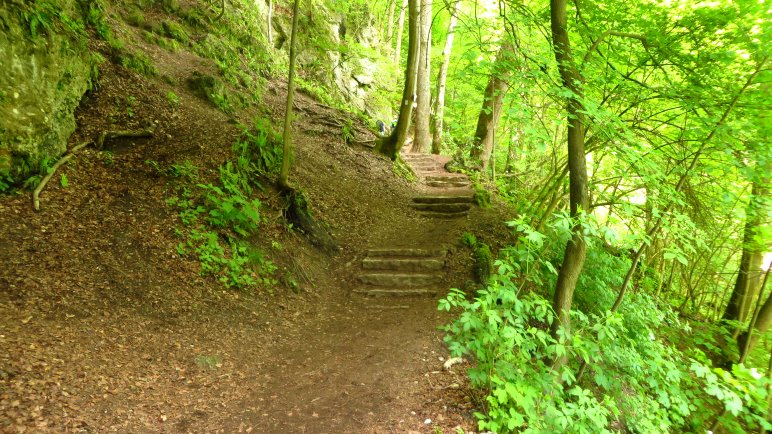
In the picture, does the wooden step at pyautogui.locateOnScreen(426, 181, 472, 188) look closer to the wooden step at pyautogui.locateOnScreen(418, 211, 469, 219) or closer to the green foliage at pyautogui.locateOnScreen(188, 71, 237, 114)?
the wooden step at pyautogui.locateOnScreen(418, 211, 469, 219)

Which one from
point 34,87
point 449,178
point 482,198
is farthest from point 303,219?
point 449,178

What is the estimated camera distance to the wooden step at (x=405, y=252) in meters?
7.55

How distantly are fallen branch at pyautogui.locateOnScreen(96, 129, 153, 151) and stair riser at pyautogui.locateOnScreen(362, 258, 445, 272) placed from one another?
4417 mm

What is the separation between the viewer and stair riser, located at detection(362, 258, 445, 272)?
23.9 ft

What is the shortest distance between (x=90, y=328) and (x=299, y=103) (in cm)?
969

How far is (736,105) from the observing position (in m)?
4.38

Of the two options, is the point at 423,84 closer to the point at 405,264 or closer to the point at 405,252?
the point at 405,252

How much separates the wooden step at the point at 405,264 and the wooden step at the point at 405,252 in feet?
0.51

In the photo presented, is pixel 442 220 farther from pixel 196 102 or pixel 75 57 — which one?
pixel 75 57

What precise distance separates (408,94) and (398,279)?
5.94 m

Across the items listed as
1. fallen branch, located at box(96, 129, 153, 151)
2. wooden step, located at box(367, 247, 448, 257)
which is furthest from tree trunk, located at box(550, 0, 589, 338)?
fallen branch, located at box(96, 129, 153, 151)

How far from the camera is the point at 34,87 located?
17.6 feet

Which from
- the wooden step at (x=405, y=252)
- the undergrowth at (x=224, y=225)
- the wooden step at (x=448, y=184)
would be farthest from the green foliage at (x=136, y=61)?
the wooden step at (x=448, y=184)

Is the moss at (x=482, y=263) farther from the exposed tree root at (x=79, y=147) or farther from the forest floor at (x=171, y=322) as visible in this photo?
the exposed tree root at (x=79, y=147)
